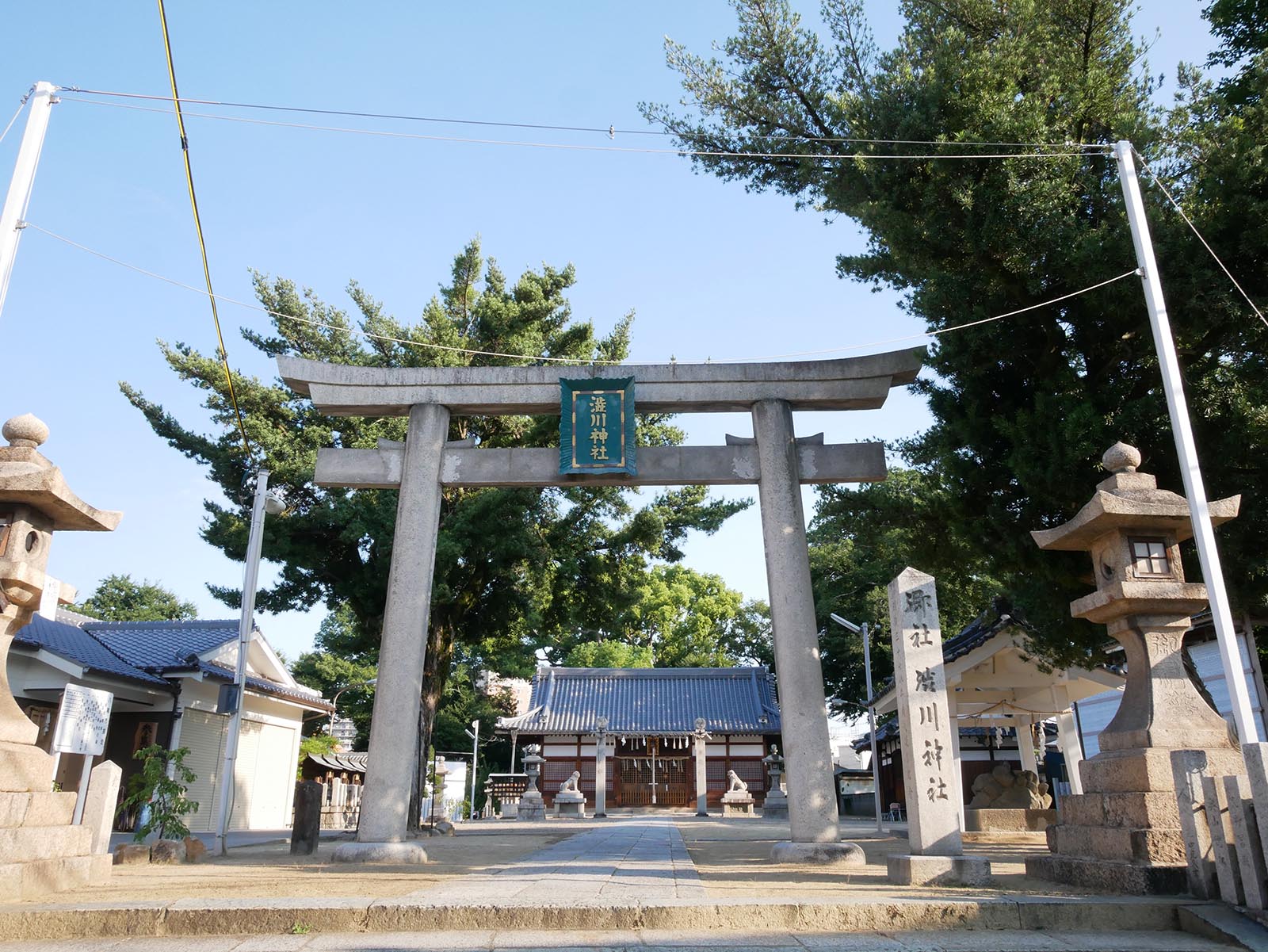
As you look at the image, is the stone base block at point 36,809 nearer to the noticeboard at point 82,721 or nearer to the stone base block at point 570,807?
the noticeboard at point 82,721

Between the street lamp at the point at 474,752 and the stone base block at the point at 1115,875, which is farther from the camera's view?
the street lamp at the point at 474,752

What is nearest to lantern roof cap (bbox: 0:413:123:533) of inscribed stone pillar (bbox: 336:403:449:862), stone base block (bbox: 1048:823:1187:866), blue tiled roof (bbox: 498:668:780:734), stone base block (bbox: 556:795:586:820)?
inscribed stone pillar (bbox: 336:403:449:862)

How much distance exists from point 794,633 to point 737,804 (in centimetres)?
2198

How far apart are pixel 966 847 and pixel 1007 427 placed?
6185 millimetres

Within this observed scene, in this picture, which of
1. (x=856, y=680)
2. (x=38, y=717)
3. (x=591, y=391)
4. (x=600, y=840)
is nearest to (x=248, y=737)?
(x=38, y=717)

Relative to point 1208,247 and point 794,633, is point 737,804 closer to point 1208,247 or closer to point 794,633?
point 794,633

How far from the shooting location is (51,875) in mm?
6340

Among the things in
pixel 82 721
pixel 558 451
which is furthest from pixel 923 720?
pixel 82 721

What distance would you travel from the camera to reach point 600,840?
13203 mm

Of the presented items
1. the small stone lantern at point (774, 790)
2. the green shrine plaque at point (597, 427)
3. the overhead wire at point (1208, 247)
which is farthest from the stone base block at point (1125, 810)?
the small stone lantern at point (774, 790)

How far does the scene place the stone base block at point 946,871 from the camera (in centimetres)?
656

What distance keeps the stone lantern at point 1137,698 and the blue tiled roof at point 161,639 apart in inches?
619

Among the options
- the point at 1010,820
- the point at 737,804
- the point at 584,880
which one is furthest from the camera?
the point at 737,804

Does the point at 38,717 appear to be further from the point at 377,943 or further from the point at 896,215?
the point at 896,215
